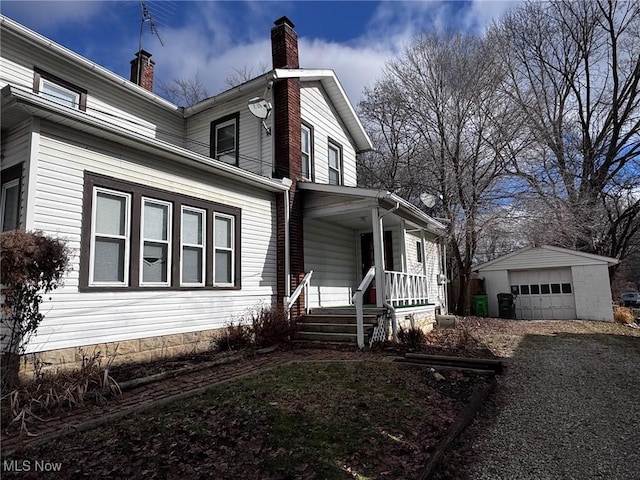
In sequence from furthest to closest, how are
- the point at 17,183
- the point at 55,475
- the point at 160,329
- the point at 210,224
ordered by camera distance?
the point at 210,224 → the point at 160,329 → the point at 17,183 → the point at 55,475

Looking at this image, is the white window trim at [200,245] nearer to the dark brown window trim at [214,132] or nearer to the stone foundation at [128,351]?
the stone foundation at [128,351]

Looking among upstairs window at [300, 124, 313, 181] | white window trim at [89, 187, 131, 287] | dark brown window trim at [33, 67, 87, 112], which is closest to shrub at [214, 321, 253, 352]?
white window trim at [89, 187, 131, 287]

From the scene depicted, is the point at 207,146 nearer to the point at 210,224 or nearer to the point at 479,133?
the point at 210,224

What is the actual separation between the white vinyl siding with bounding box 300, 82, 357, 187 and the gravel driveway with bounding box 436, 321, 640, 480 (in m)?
7.57

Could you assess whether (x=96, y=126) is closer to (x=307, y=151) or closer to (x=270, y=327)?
(x=270, y=327)

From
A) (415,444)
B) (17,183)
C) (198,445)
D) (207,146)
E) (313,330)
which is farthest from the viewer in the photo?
(207,146)

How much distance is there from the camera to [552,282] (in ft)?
59.0

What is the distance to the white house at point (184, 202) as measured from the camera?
235 inches

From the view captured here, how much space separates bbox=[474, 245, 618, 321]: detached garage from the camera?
55.1 feet

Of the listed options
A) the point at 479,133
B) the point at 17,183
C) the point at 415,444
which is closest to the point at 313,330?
the point at 415,444

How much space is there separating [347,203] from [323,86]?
513 cm

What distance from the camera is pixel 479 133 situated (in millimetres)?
16719

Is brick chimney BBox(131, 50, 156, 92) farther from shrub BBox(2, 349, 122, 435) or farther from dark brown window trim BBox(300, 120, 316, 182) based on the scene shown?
shrub BBox(2, 349, 122, 435)

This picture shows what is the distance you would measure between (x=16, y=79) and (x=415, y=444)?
10532mm
